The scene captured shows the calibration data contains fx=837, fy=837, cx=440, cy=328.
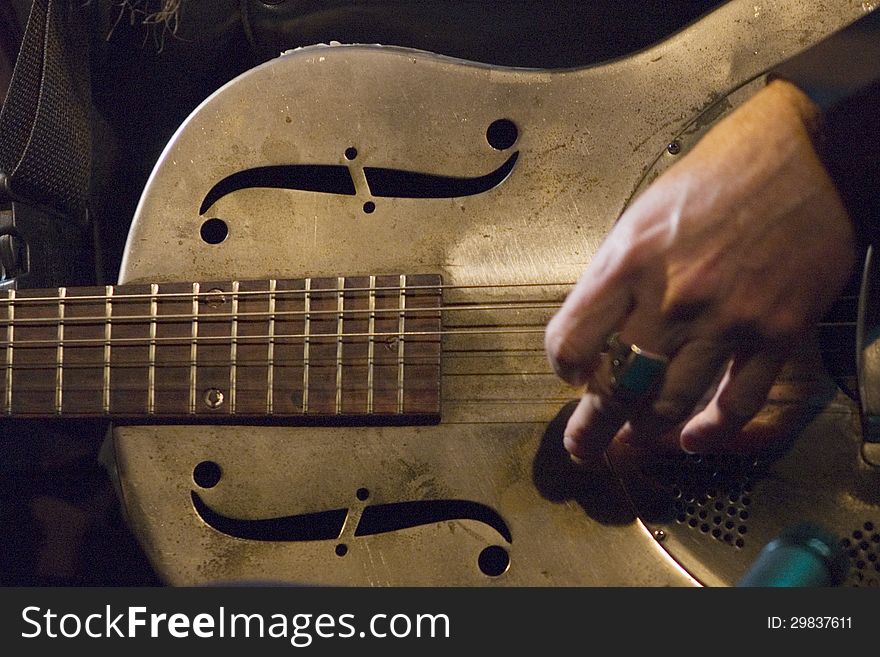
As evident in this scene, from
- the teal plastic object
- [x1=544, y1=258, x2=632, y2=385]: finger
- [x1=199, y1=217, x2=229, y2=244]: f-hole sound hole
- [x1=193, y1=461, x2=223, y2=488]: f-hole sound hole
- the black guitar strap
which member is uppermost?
the black guitar strap

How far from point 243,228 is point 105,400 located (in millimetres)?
179

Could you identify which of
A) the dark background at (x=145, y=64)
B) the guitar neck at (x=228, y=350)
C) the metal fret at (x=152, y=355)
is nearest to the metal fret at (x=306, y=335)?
the guitar neck at (x=228, y=350)

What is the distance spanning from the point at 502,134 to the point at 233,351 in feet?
0.90

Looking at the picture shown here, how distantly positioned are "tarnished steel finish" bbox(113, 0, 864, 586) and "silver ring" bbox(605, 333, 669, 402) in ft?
0.38

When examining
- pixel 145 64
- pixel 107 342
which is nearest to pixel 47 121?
pixel 145 64

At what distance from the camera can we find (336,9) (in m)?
0.80

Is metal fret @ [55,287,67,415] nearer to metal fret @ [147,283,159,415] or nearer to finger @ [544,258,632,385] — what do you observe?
metal fret @ [147,283,159,415]

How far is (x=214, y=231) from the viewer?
70 centimetres

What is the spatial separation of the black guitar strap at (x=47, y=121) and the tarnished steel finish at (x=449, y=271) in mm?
142

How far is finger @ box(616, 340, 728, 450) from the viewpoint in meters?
0.51

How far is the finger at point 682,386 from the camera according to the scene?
1.66ft

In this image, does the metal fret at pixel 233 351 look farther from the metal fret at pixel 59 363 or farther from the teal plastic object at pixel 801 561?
the teal plastic object at pixel 801 561

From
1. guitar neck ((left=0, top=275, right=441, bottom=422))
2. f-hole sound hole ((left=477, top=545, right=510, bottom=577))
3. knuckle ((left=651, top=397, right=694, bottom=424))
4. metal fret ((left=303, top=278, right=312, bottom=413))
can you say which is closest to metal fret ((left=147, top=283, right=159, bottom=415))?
guitar neck ((left=0, top=275, right=441, bottom=422))
